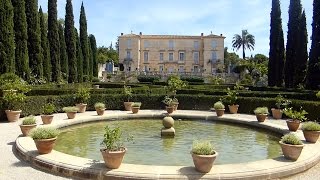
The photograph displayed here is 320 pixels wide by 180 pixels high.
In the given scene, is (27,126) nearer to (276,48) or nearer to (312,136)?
(312,136)

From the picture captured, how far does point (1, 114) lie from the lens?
47.2ft

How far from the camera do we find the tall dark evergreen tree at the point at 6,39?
67.5 ft

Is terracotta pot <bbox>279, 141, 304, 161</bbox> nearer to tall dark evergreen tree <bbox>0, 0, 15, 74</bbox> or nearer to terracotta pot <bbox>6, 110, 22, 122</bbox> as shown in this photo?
terracotta pot <bbox>6, 110, 22, 122</bbox>

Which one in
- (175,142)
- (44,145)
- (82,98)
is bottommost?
(175,142)

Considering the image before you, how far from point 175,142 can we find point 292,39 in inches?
901

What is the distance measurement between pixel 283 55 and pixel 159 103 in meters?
17.6

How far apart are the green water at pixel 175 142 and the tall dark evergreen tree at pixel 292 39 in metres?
17.3

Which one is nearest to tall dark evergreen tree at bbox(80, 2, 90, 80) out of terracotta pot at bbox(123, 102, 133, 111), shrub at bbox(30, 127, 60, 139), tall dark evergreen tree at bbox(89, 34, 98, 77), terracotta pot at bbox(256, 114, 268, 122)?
tall dark evergreen tree at bbox(89, 34, 98, 77)

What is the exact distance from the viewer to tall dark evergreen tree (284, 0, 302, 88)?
96.5 ft

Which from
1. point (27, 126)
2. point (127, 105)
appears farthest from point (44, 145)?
point (127, 105)

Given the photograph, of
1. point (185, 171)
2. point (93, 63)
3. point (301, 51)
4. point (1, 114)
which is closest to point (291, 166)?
point (185, 171)

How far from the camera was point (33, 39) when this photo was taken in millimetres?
26641

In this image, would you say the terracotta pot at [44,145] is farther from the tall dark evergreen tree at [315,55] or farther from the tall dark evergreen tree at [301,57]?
the tall dark evergreen tree at [301,57]

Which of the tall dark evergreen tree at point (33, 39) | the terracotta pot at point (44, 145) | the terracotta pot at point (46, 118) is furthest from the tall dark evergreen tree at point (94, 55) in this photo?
the terracotta pot at point (44, 145)
